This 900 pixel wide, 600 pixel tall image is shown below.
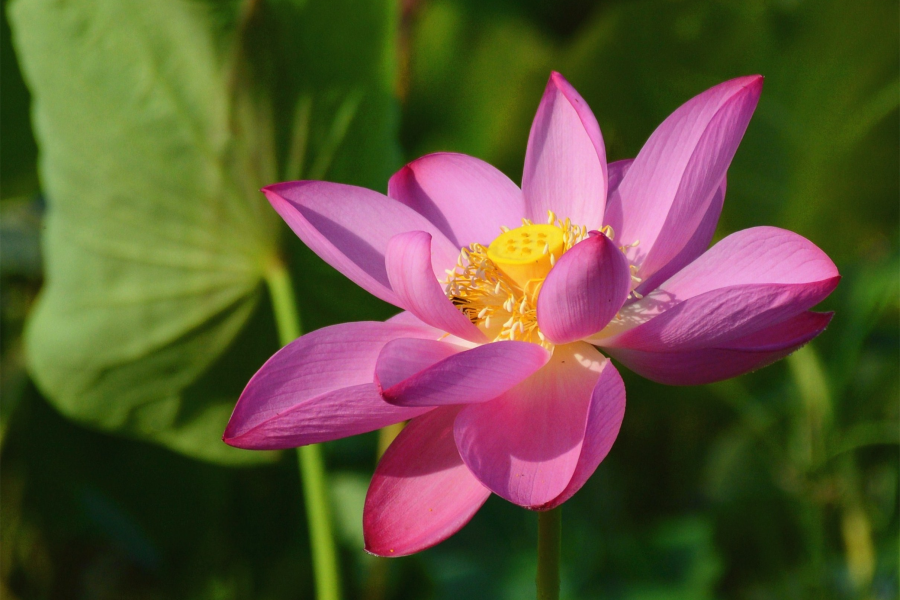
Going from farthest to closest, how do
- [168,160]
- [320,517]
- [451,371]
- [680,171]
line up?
[168,160] → [320,517] → [680,171] → [451,371]

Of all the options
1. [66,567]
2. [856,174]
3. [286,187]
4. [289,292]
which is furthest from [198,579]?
[856,174]

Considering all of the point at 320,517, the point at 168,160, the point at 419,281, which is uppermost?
the point at 419,281

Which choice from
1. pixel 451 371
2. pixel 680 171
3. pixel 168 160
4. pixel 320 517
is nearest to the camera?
pixel 451 371

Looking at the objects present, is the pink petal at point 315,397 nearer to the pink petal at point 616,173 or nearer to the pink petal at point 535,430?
the pink petal at point 535,430

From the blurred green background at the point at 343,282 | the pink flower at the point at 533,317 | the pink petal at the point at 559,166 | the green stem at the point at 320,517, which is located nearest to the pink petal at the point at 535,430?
the pink flower at the point at 533,317

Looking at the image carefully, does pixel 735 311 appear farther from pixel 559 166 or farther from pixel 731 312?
pixel 559 166

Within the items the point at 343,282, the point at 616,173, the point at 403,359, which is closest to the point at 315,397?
the point at 403,359
